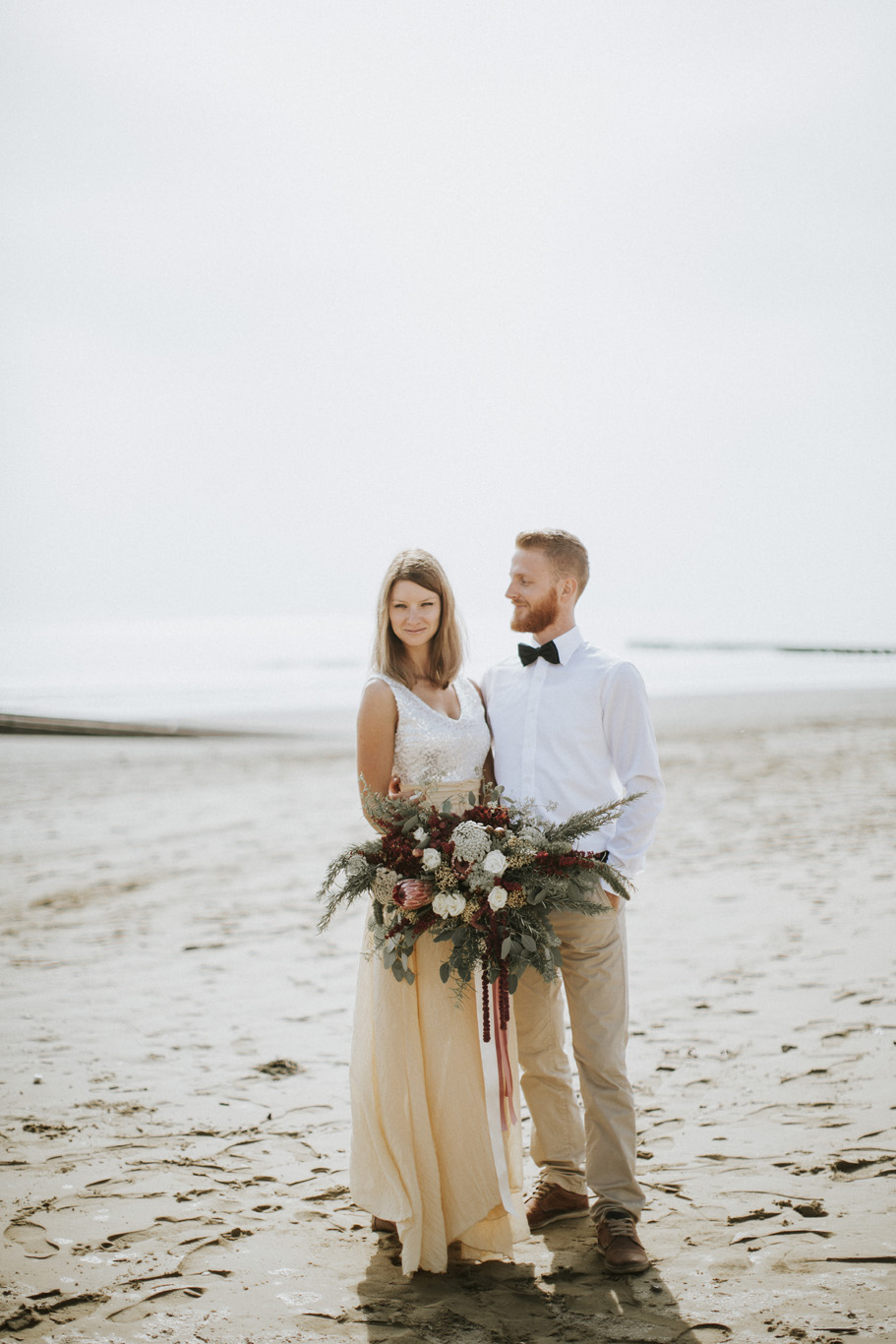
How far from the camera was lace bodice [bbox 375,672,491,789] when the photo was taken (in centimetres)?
359

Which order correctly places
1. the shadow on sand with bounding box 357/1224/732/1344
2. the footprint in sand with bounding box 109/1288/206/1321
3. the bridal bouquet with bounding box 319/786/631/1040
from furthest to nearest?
the bridal bouquet with bounding box 319/786/631/1040 < the footprint in sand with bounding box 109/1288/206/1321 < the shadow on sand with bounding box 357/1224/732/1344

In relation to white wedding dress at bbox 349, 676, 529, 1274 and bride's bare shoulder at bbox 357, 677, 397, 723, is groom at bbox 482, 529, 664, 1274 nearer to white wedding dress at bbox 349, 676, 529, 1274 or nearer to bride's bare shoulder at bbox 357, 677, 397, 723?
white wedding dress at bbox 349, 676, 529, 1274

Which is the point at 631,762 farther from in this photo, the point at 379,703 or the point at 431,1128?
the point at 431,1128

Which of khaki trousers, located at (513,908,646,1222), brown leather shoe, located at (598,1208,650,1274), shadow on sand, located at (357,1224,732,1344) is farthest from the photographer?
khaki trousers, located at (513,908,646,1222)

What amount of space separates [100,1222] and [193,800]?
29.5 ft

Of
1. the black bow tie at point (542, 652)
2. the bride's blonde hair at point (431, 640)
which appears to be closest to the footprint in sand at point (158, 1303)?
the bride's blonde hair at point (431, 640)

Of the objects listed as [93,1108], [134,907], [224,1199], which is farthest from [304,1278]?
[134,907]

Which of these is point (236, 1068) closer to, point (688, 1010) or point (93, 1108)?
point (93, 1108)

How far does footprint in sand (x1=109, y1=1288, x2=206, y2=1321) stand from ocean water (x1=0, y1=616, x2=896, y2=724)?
16.9 meters

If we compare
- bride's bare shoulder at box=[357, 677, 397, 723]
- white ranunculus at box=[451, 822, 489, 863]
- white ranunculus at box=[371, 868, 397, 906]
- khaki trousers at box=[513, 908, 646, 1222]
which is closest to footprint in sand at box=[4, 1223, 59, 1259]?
white ranunculus at box=[371, 868, 397, 906]

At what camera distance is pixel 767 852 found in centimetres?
877

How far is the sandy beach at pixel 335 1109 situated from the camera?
10.1 ft

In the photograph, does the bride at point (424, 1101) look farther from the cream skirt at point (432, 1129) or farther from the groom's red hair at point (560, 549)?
the groom's red hair at point (560, 549)

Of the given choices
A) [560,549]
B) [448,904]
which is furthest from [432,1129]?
[560,549]
